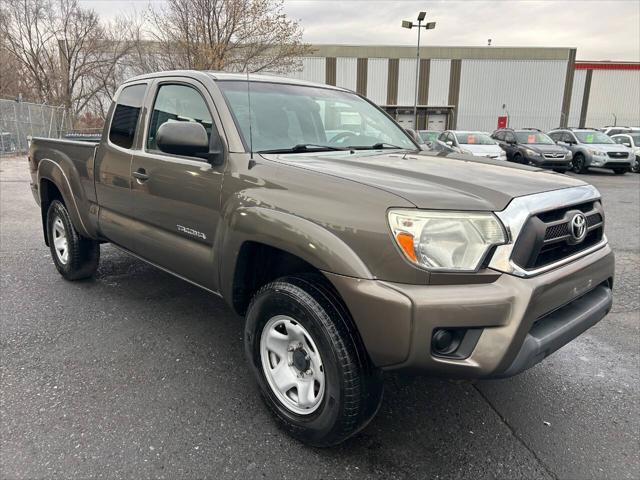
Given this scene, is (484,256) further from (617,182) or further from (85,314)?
(617,182)

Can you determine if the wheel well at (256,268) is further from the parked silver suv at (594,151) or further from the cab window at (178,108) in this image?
the parked silver suv at (594,151)

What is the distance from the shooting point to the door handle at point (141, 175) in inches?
134

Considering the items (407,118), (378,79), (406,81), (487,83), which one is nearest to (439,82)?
(406,81)

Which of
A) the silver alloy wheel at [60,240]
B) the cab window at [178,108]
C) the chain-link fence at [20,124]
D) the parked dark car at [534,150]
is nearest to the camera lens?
the cab window at [178,108]

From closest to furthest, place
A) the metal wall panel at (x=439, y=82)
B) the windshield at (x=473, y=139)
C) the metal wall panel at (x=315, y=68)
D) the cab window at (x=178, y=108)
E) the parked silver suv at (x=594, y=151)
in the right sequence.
Answer: the cab window at (x=178, y=108) < the windshield at (x=473, y=139) < the parked silver suv at (x=594, y=151) < the metal wall panel at (x=315, y=68) < the metal wall panel at (x=439, y=82)

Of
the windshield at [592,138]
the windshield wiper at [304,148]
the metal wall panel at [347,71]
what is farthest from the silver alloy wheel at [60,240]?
the metal wall panel at [347,71]

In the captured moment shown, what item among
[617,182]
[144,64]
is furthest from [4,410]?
[144,64]

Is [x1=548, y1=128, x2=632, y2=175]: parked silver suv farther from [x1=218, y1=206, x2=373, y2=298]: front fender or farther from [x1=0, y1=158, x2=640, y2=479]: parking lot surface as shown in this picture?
[x1=218, y1=206, x2=373, y2=298]: front fender

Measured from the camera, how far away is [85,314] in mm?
4023

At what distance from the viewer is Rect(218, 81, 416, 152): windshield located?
2.99 m

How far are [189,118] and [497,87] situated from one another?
42.7m

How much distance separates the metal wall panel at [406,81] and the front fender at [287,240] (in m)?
40.3

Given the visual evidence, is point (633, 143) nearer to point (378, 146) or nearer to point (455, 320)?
point (378, 146)

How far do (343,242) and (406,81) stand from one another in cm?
4122
